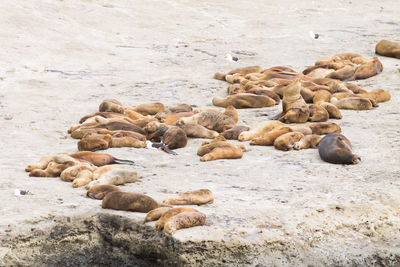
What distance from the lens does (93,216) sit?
14.9 ft

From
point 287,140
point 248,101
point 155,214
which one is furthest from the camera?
point 248,101

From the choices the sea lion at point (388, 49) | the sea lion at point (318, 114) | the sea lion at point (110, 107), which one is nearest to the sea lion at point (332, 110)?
the sea lion at point (318, 114)

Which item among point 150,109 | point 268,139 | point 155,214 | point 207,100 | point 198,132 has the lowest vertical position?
point 207,100

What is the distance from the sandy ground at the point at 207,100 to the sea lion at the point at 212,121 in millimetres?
477

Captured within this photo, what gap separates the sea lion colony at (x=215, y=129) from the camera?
4809 mm

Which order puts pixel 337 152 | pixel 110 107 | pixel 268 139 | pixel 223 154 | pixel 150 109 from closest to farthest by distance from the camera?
pixel 337 152 → pixel 223 154 → pixel 268 139 → pixel 110 107 → pixel 150 109

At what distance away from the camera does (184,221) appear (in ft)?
14.0

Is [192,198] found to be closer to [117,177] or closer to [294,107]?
[117,177]

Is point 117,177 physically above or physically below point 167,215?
below

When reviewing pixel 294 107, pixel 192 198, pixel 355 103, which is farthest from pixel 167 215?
pixel 355 103

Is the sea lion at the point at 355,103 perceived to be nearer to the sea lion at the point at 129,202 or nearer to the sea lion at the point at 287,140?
the sea lion at the point at 287,140

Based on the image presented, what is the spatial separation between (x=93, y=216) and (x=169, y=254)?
0.71 m

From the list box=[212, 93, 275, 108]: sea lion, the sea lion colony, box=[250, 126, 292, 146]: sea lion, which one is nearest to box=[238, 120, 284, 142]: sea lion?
the sea lion colony

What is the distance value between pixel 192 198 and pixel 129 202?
506 mm
